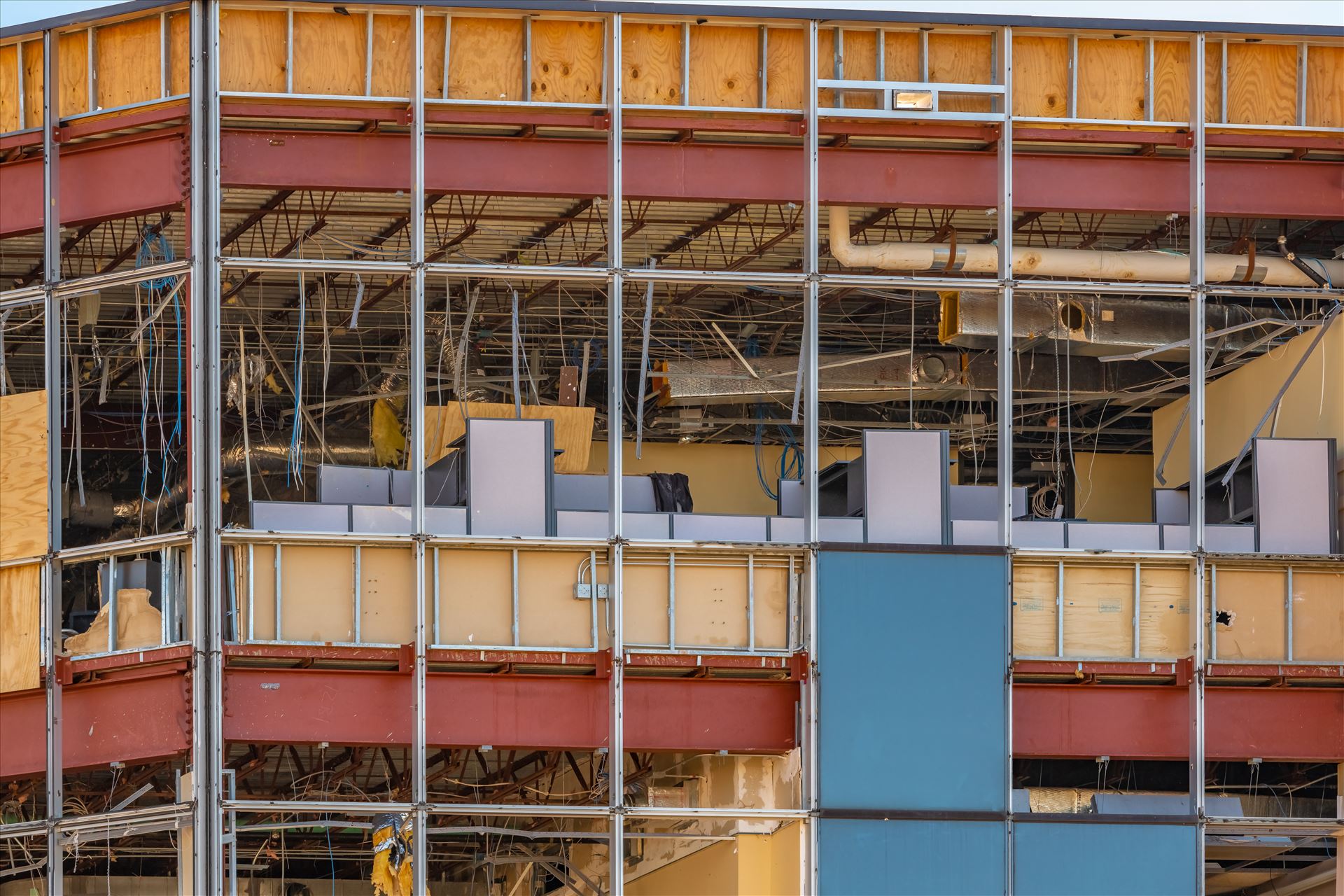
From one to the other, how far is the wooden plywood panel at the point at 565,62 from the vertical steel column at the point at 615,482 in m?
0.17

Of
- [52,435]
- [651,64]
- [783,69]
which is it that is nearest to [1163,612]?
[783,69]

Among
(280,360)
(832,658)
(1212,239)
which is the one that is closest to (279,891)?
(280,360)

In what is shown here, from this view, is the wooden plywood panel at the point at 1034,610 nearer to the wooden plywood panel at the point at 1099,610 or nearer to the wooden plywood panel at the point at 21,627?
the wooden plywood panel at the point at 1099,610

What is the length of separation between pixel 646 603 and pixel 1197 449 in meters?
6.00

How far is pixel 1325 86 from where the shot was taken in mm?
20500

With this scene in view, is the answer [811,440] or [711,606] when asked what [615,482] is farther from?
[811,440]

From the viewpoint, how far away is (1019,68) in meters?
20.2

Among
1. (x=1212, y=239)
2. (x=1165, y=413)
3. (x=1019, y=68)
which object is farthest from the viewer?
(x=1165, y=413)

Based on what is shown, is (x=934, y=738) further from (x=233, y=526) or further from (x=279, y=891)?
(x=279, y=891)

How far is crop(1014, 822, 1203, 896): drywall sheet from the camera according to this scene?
60.9 ft

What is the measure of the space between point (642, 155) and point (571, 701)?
5715mm

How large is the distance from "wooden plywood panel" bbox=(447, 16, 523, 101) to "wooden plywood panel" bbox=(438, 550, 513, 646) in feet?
15.6

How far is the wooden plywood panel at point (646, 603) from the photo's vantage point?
1898 centimetres

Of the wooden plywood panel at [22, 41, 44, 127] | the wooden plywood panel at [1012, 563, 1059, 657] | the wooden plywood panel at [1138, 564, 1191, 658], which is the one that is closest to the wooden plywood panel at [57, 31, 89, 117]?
the wooden plywood panel at [22, 41, 44, 127]
